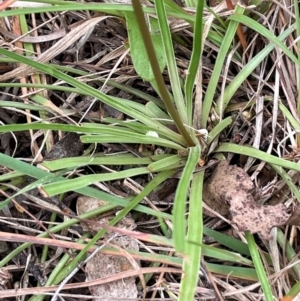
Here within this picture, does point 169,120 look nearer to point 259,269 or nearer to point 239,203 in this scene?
point 239,203

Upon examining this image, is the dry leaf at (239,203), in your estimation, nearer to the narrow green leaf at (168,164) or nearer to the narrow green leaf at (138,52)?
the narrow green leaf at (168,164)

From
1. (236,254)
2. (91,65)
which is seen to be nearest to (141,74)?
(91,65)

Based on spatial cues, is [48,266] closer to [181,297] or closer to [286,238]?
[181,297]

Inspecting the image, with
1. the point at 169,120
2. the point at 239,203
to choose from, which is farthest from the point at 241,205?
the point at 169,120

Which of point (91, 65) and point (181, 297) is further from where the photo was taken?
point (91, 65)

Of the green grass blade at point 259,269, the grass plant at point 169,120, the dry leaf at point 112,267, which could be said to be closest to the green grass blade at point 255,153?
the grass plant at point 169,120

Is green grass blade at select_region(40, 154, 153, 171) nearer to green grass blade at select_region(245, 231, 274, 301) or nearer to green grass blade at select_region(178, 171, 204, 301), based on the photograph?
green grass blade at select_region(178, 171, 204, 301)
